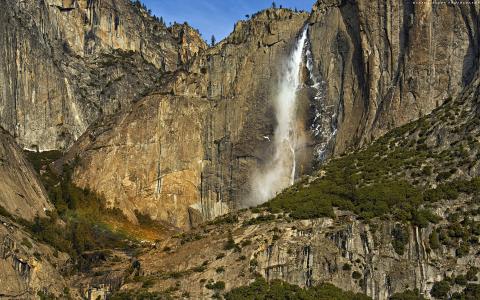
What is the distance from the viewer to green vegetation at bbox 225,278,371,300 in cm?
9244

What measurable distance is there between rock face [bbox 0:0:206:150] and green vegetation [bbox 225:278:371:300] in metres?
59.9

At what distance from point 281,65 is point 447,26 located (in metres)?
27.4

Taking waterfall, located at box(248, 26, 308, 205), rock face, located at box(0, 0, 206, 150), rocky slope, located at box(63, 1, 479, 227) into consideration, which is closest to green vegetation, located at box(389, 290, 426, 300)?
rocky slope, located at box(63, 1, 479, 227)

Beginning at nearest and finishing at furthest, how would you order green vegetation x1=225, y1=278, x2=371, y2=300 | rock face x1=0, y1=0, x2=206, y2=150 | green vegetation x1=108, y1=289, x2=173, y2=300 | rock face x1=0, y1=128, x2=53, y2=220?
green vegetation x1=225, y1=278, x2=371, y2=300
green vegetation x1=108, y1=289, x2=173, y2=300
rock face x1=0, y1=128, x2=53, y2=220
rock face x1=0, y1=0, x2=206, y2=150

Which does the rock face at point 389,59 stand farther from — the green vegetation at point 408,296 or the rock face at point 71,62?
the rock face at point 71,62

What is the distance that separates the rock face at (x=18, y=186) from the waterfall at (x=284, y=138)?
26234mm

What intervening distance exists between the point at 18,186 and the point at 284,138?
34424mm

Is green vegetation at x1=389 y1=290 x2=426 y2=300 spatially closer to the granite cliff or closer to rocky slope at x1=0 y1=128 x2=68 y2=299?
the granite cliff

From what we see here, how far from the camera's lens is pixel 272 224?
10138 centimetres

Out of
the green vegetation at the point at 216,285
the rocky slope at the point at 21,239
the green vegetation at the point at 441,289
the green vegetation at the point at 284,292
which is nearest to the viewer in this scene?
the green vegetation at the point at 441,289

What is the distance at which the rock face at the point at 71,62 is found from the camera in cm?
14700

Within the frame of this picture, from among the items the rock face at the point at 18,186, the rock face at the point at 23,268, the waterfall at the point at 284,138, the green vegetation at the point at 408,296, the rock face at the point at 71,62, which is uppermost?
the rock face at the point at 71,62

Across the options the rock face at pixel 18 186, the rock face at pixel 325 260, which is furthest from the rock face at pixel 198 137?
the rock face at pixel 325 260

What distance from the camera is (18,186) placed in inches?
4604
